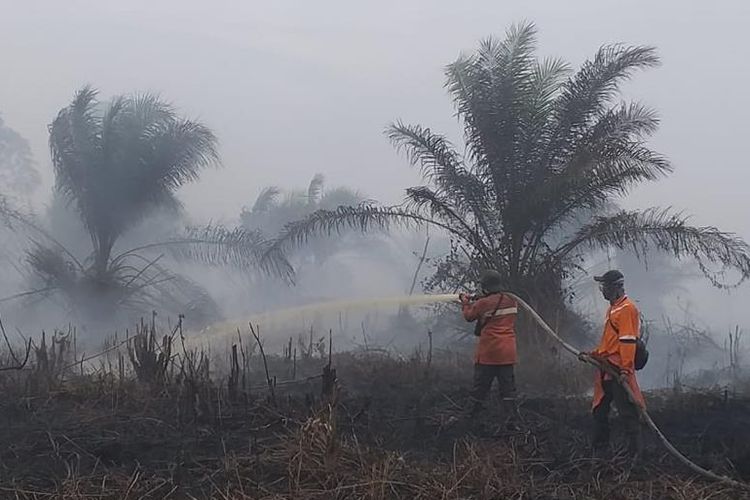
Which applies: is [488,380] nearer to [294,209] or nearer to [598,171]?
[598,171]

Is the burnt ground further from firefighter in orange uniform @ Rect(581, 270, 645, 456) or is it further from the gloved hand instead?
the gloved hand

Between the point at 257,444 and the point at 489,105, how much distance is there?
341 inches

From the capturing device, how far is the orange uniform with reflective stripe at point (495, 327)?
29.2 feet

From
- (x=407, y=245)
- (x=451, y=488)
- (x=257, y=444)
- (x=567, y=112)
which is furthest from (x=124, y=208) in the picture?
(x=407, y=245)

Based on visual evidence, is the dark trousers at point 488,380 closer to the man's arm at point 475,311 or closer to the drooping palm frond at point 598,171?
the man's arm at point 475,311

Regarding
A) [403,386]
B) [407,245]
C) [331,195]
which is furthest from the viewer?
[407,245]

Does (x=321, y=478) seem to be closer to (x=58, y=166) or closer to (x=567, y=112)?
(x=567, y=112)

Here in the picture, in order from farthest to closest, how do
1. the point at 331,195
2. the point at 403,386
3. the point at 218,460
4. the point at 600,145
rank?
the point at 331,195 → the point at 600,145 → the point at 403,386 → the point at 218,460

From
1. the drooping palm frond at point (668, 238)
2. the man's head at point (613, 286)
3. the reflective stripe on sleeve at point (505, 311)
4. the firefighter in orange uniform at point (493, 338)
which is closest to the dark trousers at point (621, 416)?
the man's head at point (613, 286)

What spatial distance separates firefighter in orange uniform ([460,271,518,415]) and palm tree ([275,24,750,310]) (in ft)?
15.9

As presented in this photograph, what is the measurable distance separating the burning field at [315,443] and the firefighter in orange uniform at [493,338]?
0.25 meters

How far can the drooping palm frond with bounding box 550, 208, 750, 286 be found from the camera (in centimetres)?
1309

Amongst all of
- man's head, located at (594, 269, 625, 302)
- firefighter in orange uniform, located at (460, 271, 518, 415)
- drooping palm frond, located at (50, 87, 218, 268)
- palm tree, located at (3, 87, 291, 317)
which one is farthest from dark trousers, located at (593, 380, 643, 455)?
drooping palm frond, located at (50, 87, 218, 268)

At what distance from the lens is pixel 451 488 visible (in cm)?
576
